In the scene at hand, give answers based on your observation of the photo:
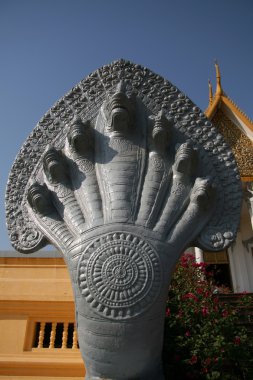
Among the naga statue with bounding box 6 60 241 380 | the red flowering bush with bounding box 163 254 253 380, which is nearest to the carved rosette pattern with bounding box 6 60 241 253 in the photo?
the naga statue with bounding box 6 60 241 380

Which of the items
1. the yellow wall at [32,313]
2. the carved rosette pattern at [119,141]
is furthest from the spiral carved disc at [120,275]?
the yellow wall at [32,313]

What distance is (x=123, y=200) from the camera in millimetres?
2311

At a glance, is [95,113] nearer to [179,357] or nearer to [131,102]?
[131,102]

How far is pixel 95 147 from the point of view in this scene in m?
2.66

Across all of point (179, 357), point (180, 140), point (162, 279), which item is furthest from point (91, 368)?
point (179, 357)

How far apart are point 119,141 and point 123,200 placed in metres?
0.54

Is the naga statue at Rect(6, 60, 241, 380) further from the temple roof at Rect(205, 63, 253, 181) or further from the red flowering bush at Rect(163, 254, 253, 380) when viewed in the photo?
the temple roof at Rect(205, 63, 253, 181)

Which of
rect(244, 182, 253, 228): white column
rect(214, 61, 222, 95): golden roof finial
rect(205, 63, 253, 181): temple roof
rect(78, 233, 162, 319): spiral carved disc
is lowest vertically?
rect(78, 233, 162, 319): spiral carved disc

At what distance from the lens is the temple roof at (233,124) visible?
10586mm

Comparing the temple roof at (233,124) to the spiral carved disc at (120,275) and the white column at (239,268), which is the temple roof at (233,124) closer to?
the white column at (239,268)

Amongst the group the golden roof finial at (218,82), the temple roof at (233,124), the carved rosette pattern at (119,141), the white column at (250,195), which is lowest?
the carved rosette pattern at (119,141)

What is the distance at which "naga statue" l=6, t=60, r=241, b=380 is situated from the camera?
78.6 inches

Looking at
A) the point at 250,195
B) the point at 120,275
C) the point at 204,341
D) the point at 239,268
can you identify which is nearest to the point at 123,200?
the point at 120,275

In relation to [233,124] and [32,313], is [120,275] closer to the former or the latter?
[32,313]
